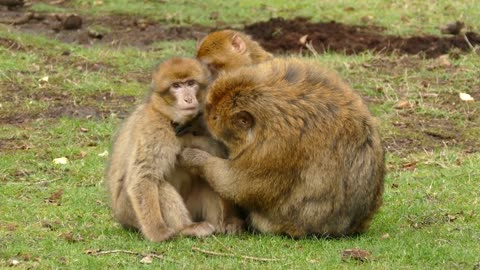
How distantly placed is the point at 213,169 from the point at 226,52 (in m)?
2.08

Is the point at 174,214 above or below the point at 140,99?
above

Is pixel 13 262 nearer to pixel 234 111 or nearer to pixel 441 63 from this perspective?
pixel 234 111

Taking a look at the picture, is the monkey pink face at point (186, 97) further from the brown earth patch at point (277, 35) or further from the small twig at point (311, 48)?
the brown earth patch at point (277, 35)

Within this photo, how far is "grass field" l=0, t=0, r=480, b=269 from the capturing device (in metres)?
6.92

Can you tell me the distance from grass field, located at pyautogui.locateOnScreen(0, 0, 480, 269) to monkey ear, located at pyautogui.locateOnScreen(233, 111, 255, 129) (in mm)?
801

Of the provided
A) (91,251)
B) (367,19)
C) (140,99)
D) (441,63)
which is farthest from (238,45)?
(367,19)

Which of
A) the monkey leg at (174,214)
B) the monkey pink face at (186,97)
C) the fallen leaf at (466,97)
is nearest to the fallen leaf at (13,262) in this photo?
the monkey leg at (174,214)

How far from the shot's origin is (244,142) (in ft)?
23.3

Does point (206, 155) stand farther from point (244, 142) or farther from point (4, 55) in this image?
point (4, 55)

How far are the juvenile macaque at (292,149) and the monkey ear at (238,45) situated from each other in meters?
1.86

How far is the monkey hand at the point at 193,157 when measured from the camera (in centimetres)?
727

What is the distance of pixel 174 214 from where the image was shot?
7242mm

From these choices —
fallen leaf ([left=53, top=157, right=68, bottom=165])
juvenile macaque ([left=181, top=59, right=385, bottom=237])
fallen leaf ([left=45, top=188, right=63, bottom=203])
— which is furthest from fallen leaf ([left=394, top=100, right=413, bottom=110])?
juvenile macaque ([left=181, top=59, right=385, bottom=237])

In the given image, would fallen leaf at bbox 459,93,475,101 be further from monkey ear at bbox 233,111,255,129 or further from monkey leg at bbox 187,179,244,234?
monkey ear at bbox 233,111,255,129
